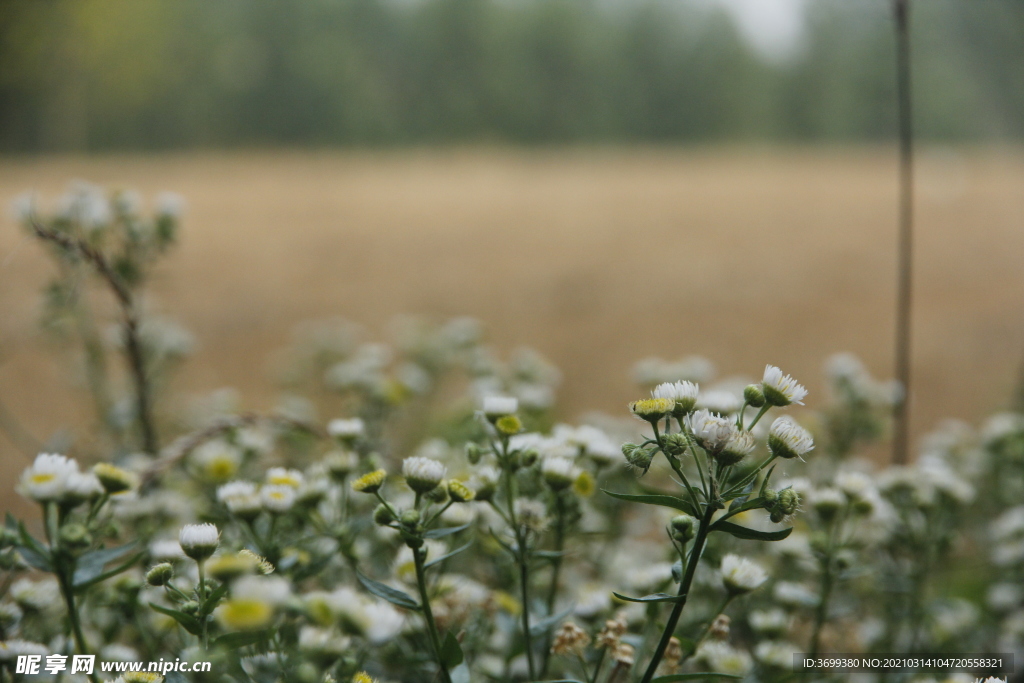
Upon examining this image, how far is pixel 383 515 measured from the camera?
36.7 inches

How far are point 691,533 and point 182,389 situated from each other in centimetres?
287

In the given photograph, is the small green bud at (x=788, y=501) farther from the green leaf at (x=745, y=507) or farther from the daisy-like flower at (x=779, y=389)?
the daisy-like flower at (x=779, y=389)

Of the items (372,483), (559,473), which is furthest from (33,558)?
(559,473)

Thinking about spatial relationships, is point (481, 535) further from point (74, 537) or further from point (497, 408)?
point (74, 537)

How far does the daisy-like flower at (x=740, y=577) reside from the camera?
1040 mm

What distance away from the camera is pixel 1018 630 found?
1.56 meters

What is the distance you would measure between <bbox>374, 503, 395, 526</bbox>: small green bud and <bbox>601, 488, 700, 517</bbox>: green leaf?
27cm

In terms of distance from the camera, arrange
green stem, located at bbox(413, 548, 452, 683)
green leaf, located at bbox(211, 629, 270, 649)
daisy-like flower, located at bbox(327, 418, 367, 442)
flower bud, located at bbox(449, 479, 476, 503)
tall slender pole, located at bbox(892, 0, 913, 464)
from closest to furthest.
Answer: green leaf, located at bbox(211, 629, 270, 649)
green stem, located at bbox(413, 548, 452, 683)
flower bud, located at bbox(449, 479, 476, 503)
daisy-like flower, located at bbox(327, 418, 367, 442)
tall slender pole, located at bbox(892, 0, 913, 464)

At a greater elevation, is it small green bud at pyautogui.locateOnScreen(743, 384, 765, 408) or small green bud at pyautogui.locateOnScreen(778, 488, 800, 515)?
small green bud at pyautogui.locateOnScreen(743, 384, 765, 408)

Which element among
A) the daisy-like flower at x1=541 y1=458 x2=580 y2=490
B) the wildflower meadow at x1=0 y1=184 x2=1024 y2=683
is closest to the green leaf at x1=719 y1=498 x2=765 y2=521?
the wildflower meadow at x1=0 y1=184 x2=1024 y2=683

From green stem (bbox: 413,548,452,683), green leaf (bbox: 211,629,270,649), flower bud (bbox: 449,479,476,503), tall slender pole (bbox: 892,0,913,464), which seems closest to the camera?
green leaf (bbox: 211,629,270,649)

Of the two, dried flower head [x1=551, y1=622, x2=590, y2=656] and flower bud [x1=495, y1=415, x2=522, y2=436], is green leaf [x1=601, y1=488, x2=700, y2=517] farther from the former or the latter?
dried flower head [x1=551, y1=622, x2=590, y2=656]

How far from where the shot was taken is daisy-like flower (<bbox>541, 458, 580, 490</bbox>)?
1.06m

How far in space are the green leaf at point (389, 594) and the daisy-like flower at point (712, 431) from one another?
39 centimetres
